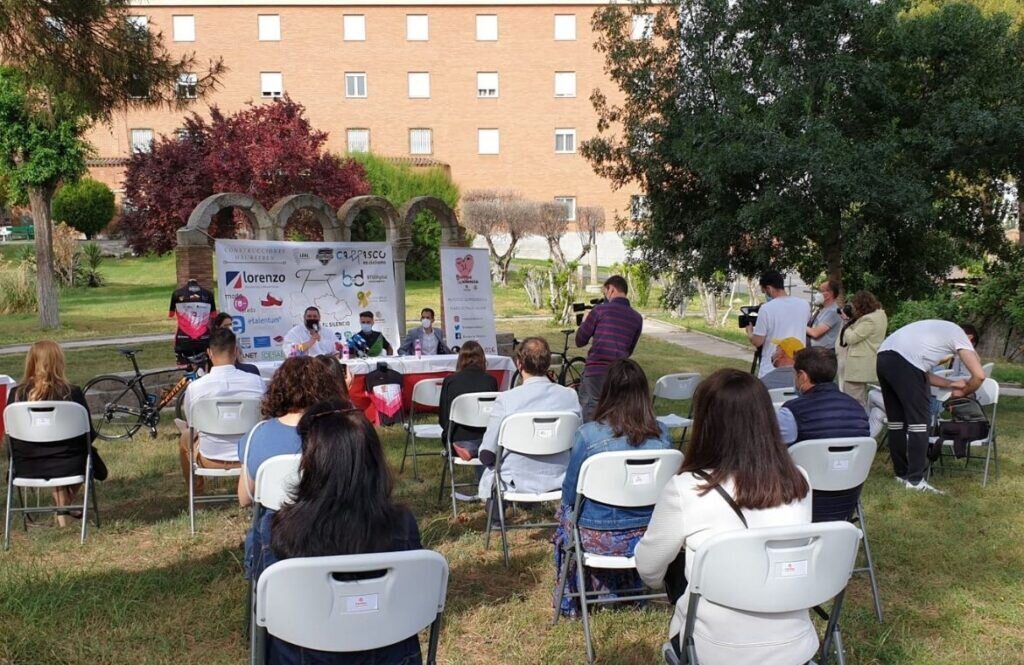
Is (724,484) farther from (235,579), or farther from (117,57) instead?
(117,57)

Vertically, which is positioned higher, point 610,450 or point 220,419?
point 610,450

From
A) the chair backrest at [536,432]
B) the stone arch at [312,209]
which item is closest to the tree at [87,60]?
the stone arch at [312,209]

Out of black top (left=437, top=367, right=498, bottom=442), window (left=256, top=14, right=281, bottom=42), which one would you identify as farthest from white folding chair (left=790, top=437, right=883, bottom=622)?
window (left=256, top=14, right=281, bottom=42)

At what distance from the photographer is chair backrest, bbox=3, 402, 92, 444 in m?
5.10

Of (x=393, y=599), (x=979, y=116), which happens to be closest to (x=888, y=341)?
(x=979, y=116)

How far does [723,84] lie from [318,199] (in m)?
5.10

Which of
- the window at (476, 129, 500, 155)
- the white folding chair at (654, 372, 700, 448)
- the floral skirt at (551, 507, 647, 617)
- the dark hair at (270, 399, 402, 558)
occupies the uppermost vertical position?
the window at (476, 129, 500, 155)

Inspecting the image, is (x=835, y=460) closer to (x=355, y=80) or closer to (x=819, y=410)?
(x=819, y=410)

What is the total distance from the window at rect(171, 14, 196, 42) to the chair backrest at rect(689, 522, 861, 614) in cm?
4489

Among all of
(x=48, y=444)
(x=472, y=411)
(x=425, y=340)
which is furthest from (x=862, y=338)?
(x=48, y=444)

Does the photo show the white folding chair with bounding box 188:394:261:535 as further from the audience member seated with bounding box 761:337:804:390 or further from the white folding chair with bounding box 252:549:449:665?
the audience member seated with bounding box 761:337:804:390

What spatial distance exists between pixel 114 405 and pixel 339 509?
24.0ft

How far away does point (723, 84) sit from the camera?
9.77 metres

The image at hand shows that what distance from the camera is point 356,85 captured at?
4272 cm
